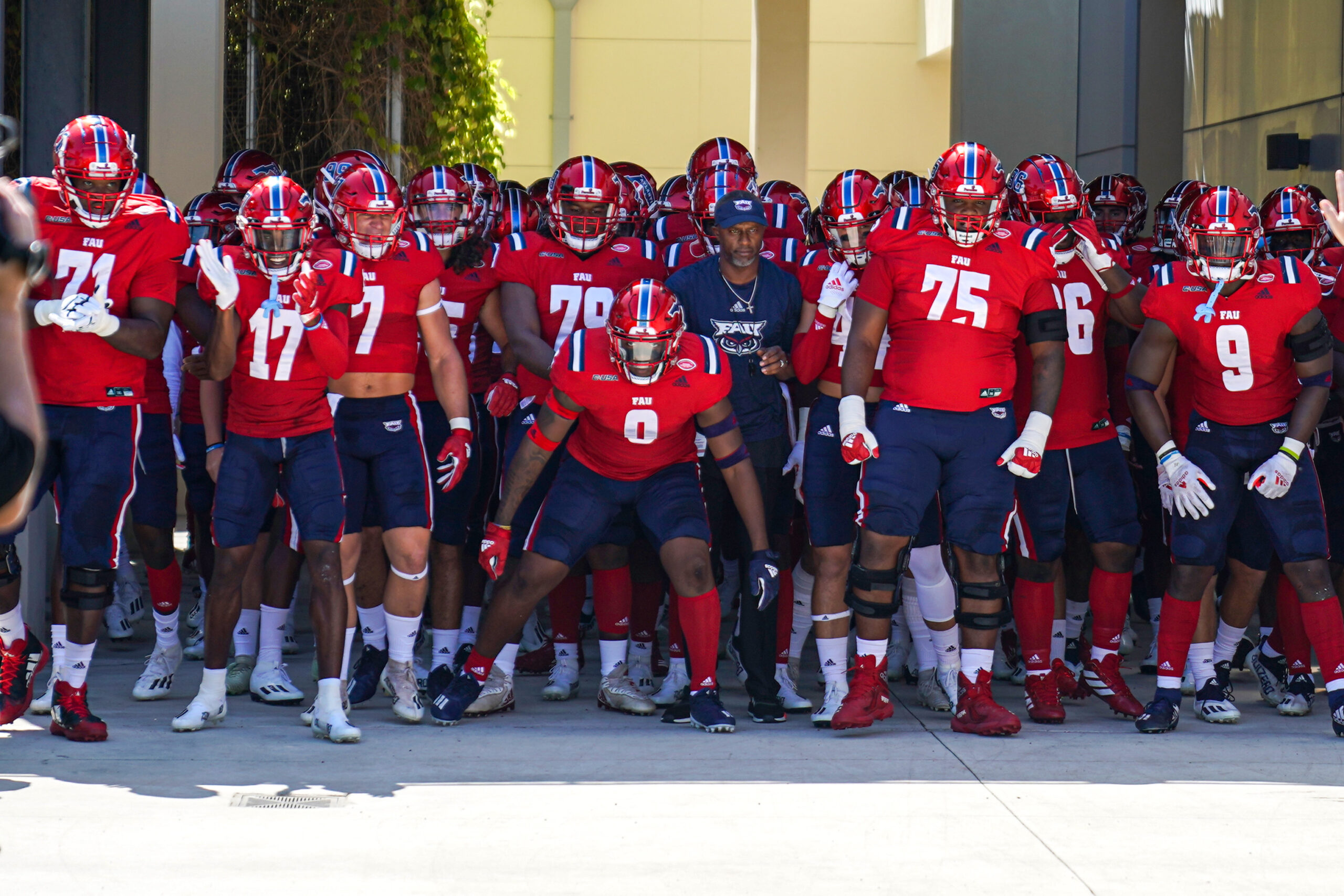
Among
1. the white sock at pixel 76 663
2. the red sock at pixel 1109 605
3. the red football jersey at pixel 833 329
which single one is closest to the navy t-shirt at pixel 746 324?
the red football jersey at pixel 833 329

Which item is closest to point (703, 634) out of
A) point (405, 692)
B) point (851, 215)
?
point (405, 692)

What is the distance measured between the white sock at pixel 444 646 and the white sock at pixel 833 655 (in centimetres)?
139

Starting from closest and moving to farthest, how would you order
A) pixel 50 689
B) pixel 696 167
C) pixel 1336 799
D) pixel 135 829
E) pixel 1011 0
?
pixel 135 829 < pixel 1336 799 < pixel 50 689 < pixel 696 167 < pixel 1011 0

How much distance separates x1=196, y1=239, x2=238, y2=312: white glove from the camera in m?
4.99

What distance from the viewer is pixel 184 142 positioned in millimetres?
8953

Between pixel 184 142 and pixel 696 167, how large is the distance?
366 cm

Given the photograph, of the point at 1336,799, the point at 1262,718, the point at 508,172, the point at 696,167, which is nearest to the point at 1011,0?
the point at 696,167

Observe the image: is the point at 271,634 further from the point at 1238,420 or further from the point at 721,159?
the point at 1238,420

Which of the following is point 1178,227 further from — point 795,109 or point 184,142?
point 795,109

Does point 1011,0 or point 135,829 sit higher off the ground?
point 1011,0

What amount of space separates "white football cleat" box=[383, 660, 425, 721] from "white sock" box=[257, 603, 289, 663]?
46 centimetres

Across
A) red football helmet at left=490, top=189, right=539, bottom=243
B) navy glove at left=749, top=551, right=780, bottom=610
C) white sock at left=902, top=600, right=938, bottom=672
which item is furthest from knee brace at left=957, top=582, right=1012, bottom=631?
red football helmet at left=490, top=189, right=539, bottom=243

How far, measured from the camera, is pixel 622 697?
18.6ft

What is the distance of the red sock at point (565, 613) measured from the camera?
6.03 m
